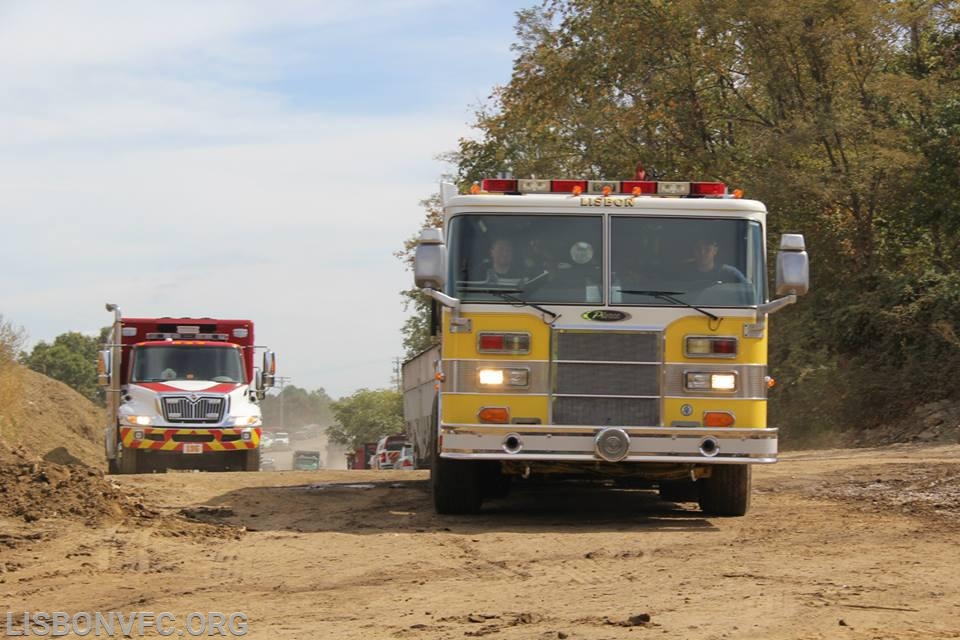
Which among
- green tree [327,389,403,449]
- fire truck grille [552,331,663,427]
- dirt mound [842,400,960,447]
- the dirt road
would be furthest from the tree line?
green tree [327,389,403,449]

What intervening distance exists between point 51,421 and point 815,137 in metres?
24.6

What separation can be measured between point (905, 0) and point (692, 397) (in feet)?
72.2

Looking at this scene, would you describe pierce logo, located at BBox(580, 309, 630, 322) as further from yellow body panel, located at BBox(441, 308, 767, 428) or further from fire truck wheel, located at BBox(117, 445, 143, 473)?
fire truck wheel, located at BBox(117, 445, 143, 473)

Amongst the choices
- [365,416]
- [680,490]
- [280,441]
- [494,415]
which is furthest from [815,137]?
[280,441]

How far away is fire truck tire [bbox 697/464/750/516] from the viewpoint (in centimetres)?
1335

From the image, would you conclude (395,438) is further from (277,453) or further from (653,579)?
(277,453)

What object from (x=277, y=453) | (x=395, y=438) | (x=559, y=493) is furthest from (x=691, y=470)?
(x=277, y=453)

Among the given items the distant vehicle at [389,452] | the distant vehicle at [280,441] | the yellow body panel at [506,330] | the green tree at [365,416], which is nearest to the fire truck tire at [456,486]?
the yellow body panel at [506,330]

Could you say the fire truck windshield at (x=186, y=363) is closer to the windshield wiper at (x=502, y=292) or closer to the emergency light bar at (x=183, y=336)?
the emergency light bar at (x=183, y=336)

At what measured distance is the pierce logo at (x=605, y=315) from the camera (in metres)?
12.4

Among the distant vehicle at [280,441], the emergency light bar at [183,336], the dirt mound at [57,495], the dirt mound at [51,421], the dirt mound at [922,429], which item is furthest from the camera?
the distant vehicle at [280,441]

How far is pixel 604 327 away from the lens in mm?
12414

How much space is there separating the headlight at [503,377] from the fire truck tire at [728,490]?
2.25 meters

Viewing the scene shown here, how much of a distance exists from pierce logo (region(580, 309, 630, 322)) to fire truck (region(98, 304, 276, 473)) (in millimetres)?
13666
